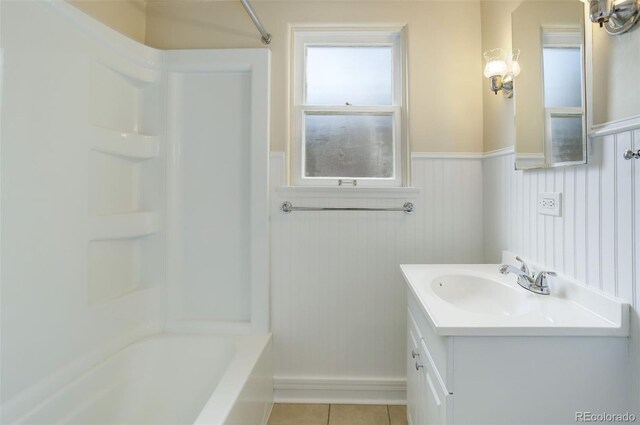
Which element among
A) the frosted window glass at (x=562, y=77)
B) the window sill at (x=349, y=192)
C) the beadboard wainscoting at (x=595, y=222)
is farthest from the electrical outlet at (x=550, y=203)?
the window sill at (x=349, y=192)

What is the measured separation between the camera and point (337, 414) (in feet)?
5.56

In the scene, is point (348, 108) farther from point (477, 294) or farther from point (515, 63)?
point (477, 294)

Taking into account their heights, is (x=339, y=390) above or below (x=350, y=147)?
below

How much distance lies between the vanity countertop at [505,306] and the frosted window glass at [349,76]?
1.11 m

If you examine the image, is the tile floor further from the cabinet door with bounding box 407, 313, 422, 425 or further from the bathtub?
the cabinet door with bounding box 407, 313, 422, 425

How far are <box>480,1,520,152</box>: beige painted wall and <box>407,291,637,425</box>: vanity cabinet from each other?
970 millimetres

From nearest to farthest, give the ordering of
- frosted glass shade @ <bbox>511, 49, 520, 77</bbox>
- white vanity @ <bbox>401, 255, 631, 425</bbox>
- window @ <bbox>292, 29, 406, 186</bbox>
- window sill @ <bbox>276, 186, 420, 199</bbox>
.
Result: 1. white vanity @ <bbox>401, 255, 631, 425</bbox>
2. frosted glass shade @ <bbox>511, 49, 520, 77</bbox>
3. window sill @ <bbox>276, 186, 420, 199</bbox>
4. window @ <bbox>292, 29, 406, 186</bbox>

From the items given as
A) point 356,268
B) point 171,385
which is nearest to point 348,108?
point 356,268

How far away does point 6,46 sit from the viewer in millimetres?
1083

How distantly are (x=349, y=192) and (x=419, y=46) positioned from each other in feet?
3.16

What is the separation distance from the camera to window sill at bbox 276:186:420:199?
1.77 m

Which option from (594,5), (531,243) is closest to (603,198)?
(531,243)

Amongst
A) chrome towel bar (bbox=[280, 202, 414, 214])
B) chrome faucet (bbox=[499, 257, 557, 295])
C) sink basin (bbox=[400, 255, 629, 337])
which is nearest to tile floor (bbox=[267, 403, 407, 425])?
sink basin (bbox=[400, 255, 629, 337])

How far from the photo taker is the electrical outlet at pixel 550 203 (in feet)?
3.83
